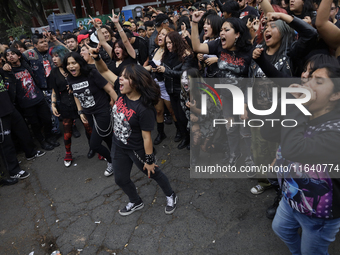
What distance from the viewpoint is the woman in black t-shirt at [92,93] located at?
11.7 feet

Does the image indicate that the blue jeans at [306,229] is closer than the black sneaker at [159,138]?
Yes

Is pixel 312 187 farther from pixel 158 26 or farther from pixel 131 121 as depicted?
pixel 158 26

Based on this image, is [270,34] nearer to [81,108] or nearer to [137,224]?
[137,224]

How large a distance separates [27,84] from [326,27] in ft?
16.9

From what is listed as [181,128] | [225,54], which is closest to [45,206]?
[181,128]

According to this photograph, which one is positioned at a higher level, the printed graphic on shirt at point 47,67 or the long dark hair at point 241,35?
the long dark hair at point 241,35

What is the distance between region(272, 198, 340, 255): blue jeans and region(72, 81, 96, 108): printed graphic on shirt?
2948mm

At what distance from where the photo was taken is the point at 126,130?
2645mm

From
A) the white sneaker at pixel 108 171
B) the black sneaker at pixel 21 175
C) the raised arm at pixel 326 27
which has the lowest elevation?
the black sneaker at pixel 21 175

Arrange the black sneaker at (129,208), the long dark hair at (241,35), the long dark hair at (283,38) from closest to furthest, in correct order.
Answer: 1. the long dark hair at (283,38)
2. the long dark hair at (241,35)
3. the black sneaker at (129,208)

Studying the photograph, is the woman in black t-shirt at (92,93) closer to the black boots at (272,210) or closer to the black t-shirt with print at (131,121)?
the black t-shirt with print at (131,121)

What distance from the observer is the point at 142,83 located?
2.57m

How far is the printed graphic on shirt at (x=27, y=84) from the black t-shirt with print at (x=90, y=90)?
186 centimetres

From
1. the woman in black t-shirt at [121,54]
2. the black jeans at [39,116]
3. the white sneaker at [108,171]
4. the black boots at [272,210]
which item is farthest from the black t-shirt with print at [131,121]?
the black jeans at [39,116]
